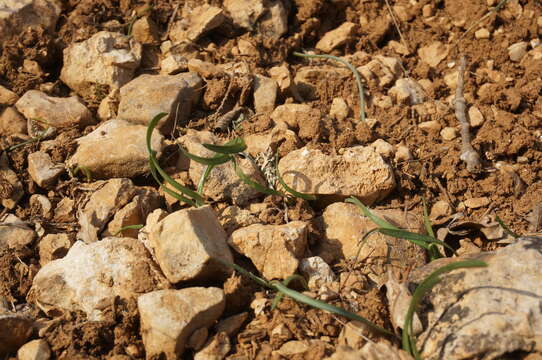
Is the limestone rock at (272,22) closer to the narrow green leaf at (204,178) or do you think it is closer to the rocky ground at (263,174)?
the rocky ground at (263,174)

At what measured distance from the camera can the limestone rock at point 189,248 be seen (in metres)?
1.84

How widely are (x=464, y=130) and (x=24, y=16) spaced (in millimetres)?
2261

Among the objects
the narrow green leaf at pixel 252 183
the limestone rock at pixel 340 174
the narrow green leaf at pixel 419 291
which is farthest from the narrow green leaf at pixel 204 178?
the narrow green leaf at pixel 419 291

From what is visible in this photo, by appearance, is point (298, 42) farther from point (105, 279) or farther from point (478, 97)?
point (105, 279)

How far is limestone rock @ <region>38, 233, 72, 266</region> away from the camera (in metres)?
2.12

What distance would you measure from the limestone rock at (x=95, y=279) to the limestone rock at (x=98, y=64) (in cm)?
106

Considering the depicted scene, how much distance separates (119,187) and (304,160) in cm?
75

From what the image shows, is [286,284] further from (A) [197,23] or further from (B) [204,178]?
(A) [197,23]

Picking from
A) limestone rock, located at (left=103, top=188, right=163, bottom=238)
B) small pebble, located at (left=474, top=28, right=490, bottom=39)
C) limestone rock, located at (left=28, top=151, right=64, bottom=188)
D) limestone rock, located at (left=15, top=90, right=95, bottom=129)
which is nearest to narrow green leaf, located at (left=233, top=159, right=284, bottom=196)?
limestone rock, located at (left=103, top=188, right=163, bottom=238)

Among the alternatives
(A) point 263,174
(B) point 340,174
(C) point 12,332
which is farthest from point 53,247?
(B) point 340,174

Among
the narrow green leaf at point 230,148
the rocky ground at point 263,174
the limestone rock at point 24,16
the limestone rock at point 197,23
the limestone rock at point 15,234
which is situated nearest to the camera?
the rocky ground at point 263,174

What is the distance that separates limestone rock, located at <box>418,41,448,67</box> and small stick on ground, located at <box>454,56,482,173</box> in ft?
0.52

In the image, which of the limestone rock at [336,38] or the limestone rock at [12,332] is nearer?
the limestone rock at [12,332]

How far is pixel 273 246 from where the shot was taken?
6.36 ft
